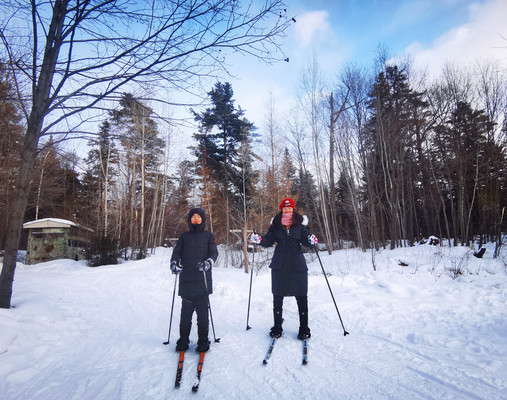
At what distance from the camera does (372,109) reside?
16.0 m

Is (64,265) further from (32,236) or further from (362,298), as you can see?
(362,298)

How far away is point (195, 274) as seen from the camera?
330 cm

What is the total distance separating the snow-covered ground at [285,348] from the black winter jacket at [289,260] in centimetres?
67

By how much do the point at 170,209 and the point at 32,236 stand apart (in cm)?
1190

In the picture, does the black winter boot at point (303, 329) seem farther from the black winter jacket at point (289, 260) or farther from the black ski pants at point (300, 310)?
the black winter jacket at point (289, 260)

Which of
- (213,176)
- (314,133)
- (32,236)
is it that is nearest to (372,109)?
(314,133)

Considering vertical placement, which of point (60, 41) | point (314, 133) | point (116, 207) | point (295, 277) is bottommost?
point (295, 277)

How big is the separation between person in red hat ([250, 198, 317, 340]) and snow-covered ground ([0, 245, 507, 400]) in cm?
31

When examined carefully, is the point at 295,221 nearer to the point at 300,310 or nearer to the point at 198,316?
the point at 300,310

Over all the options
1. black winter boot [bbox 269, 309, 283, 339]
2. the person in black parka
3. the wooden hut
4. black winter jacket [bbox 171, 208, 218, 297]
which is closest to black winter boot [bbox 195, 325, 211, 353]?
the person in black parka

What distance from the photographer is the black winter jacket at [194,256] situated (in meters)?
3.27

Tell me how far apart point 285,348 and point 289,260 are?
3.58ft

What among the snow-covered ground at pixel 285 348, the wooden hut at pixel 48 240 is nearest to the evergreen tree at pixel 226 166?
the wooden hut at pixel 48 240

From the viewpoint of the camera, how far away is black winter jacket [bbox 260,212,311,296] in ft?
11.5
